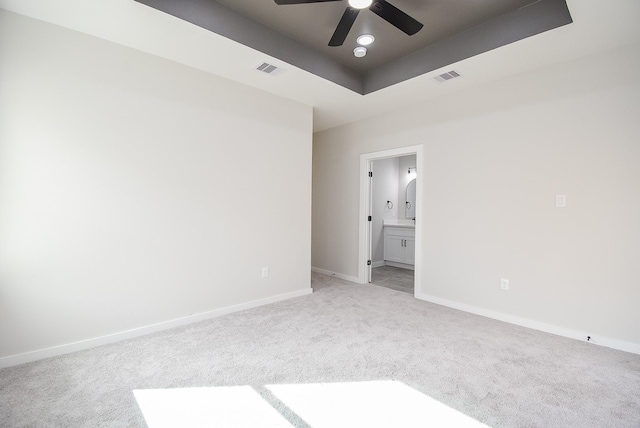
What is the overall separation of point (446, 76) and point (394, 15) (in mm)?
1355

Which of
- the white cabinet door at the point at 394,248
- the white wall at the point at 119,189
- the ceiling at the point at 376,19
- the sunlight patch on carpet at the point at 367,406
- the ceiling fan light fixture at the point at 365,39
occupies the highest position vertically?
the ceiling at the point at 376,19

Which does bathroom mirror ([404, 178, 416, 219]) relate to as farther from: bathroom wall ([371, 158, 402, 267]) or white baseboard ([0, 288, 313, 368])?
white baseboard ([0, 288, 313, 368])

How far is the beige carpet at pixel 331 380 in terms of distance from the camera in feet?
5.49

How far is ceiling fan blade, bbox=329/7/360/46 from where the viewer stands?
2.11 m

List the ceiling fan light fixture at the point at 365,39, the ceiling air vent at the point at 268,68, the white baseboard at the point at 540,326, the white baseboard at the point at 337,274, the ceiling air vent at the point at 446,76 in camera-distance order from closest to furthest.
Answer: the white baseboard at the point at 540,326
the ceiling fan light fixture at the point at 365,39
the ceiling air vent at the point at 268,68
the ceiling air vent at the point at 446,76
the white baseboard at the point at 337,274

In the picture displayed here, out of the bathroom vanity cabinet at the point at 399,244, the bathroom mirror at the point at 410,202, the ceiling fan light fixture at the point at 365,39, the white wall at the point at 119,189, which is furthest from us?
the bathroom mirror at the point at 410,202

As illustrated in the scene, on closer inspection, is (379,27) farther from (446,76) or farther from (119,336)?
(119,336)

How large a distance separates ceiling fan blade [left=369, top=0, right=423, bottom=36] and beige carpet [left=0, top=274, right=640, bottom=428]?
261 centimetres

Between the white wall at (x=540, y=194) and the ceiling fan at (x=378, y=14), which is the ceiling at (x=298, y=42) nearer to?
the white wall at (x=540, y=194)

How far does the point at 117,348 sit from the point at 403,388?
2360 millimetres

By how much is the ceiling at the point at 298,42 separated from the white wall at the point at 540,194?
0.24m

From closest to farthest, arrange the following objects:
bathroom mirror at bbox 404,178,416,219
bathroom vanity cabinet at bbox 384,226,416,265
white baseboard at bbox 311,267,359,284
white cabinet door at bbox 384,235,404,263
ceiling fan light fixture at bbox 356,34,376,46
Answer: ceiling fan light fixture at bbox 356,34,376,46, white baseboard at bbox 311,267,359,284, bathroom vanity cabinet at bbox 384,226,416,265, white cabinet door at bbox 384,235,404,263, bathroom mirror at bbox 404,178,416,219

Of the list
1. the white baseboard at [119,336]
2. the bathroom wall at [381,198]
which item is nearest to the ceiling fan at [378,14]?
the white baseboard at [119,336]

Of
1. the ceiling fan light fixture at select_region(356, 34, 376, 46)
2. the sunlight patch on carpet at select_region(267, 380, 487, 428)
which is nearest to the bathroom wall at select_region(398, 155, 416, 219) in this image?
the ceiling fan light fixture at select_region(356, 34, 376, 46)
